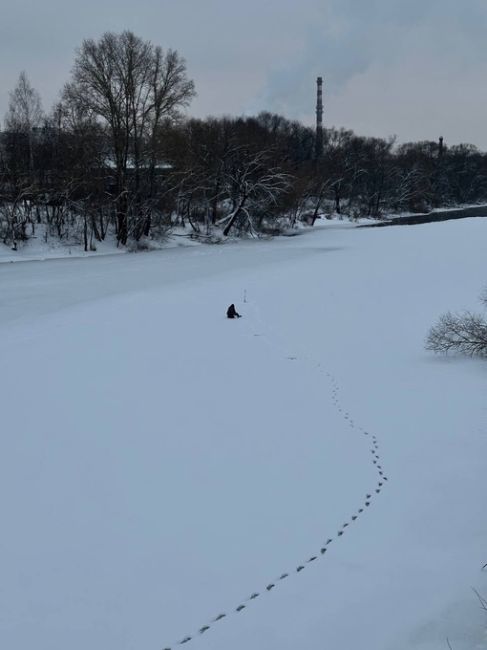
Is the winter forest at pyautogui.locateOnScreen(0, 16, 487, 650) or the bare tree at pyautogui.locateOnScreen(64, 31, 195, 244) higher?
the bare tree at pyautogui.locateOnScreen(64, 31, 195, 244)

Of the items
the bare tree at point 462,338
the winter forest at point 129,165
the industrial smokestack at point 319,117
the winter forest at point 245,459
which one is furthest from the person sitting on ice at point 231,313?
the industrial smokestack at point 319,117

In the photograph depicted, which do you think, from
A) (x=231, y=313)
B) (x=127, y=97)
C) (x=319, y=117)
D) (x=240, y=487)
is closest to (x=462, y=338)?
(x=231, y=313)

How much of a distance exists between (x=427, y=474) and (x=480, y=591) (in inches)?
89.4

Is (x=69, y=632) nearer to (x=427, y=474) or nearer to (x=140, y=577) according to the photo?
(x=140, y=577)

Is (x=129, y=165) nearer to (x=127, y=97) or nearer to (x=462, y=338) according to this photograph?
(x=127, y=97)

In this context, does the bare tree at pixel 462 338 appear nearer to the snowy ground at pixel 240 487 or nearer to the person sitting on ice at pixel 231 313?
the snowy ground at pixel 240 487

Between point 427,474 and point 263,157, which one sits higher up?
point 263,157

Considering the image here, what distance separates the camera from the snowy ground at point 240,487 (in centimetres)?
429

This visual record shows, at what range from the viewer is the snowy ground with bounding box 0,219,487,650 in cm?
429

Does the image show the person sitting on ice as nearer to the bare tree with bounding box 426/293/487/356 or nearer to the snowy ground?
the snowy ground

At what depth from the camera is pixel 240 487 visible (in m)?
6.30

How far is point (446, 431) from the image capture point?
7645mm

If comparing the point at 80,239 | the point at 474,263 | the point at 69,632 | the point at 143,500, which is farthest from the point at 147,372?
the point at 80,239

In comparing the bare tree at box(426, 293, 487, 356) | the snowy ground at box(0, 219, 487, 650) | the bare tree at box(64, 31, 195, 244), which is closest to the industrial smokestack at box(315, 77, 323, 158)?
the bare tree at box(64, 31, 195, 244)
